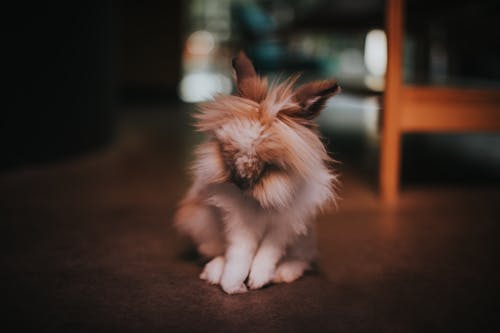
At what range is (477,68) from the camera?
18.7ft

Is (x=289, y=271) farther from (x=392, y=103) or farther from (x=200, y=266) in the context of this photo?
(x=392, y=103)

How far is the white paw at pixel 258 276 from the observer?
5.41 ft

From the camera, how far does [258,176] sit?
1.46 m

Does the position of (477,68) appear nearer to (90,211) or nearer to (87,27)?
(87,27)

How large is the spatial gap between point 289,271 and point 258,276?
0.53ft

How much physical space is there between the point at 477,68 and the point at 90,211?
467 cm

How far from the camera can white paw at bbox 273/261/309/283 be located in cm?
176

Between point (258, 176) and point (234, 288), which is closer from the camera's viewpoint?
point (258, 176)

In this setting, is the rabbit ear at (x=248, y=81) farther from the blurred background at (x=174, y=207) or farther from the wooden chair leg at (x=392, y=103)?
the wooden chair leg at (x=392, y=103)

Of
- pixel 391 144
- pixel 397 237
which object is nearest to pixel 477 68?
pixel 391 144

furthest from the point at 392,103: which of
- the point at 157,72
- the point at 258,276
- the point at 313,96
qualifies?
the point at 157,72

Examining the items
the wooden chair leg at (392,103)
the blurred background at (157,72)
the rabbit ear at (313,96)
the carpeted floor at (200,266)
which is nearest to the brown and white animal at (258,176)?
the rabbit ear at (313,96)

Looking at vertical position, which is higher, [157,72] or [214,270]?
[157,72]

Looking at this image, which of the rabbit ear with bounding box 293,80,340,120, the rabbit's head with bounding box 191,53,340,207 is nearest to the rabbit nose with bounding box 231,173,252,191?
the rabbit's head with bounding box 191,53,340,207
